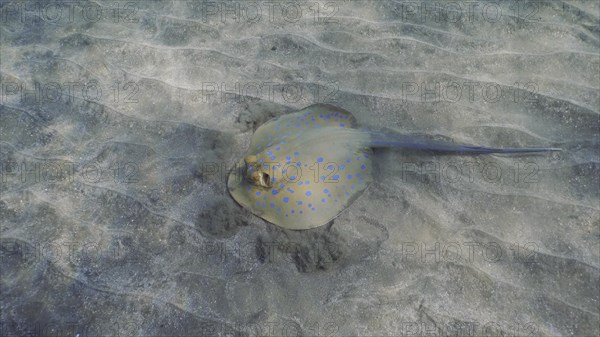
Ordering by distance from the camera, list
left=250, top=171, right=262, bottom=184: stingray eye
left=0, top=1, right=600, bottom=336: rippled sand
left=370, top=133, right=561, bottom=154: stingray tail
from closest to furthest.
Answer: left=0, top=1, right=600, bottom=336: rippled sand → left=250, top=171, right=262, bottom=184: stingray eye → left=370, top=133, right=561, bottom=154: stingray tail

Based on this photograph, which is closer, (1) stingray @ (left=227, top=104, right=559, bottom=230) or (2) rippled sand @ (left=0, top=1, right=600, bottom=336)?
(2) rippled sand @ (left=0, top=1, right=600, bottom=336)

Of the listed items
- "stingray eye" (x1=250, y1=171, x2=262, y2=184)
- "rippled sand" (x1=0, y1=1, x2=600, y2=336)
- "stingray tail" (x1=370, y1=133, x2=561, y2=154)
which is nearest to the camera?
"rippled sand" (x1=0, y1=1, x2=600, y2=336)

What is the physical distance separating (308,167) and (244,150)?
786 millimetres

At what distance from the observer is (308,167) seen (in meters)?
3.46

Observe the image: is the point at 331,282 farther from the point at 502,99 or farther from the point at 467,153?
the point at 502,99

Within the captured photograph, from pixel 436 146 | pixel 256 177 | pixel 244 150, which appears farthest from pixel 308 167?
pixel 436 146

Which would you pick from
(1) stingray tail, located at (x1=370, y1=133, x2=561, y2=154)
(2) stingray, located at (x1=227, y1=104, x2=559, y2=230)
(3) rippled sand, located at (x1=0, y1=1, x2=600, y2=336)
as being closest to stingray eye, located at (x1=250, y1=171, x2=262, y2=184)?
(2) stingray, located at (x1=227, y1=104, x2=559, y2=230)

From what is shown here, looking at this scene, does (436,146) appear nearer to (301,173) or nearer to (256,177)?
(301,173)

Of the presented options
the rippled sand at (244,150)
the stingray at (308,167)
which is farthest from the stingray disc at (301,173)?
the rippled sand at (244,150)

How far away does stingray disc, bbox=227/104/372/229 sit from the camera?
3303 millimetres

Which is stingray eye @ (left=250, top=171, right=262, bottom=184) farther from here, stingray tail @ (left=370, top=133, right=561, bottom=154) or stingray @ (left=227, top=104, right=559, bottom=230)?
stingray tail @ (left=370, top=133, right=561, bottom=154)

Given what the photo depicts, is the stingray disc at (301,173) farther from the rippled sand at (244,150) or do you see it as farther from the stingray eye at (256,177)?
the rippled sand at (244,150)

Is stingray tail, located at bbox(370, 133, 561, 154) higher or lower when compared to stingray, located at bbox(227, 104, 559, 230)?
higher

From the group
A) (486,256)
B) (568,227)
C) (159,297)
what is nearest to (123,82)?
(159,297)
